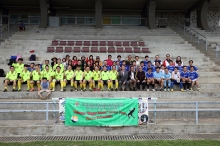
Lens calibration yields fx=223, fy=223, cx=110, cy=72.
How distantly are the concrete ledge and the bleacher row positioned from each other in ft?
33.4

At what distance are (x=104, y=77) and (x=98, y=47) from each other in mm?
6875

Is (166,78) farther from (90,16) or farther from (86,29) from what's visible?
(90,16)

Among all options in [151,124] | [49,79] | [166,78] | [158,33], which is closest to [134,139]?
[151,124]

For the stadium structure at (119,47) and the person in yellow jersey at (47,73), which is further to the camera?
the person in yellow jersey at (47,73)

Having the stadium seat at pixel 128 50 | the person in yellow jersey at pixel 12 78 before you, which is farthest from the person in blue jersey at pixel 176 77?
the person in yellow jersey at pixel 12 78

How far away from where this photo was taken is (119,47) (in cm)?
1827

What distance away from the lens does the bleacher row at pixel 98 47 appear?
17656mm

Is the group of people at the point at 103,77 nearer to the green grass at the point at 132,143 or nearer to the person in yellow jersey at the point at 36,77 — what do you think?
the person in yellow jersey at the point at 36,77

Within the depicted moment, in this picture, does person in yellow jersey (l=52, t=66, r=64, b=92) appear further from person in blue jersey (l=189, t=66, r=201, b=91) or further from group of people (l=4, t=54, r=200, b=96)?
person in blue jersey (l=189, t=66, r=201, b=91)

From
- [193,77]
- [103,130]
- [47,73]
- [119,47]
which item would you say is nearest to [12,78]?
[47,73]

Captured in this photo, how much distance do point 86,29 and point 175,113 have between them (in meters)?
16.5

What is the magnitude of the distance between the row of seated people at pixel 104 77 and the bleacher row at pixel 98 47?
571cm

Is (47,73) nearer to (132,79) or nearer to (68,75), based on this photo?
(68,75)

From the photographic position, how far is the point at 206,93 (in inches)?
450
